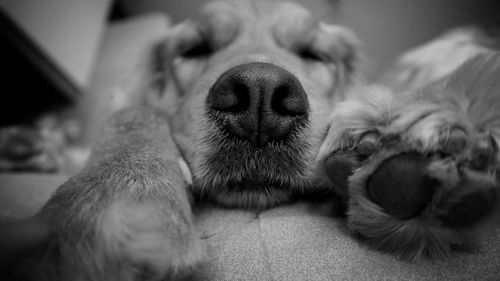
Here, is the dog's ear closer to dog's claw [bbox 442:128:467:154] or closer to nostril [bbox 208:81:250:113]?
nostril [bbox 208:81:250:113]

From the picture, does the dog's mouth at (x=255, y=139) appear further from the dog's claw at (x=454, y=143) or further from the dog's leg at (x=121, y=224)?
the dog's claw at (x=454, y=143)

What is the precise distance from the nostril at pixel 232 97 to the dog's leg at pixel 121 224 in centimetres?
23

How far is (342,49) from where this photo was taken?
177cm

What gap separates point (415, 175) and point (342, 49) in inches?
52.9

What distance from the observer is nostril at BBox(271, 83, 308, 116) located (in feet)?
2.80

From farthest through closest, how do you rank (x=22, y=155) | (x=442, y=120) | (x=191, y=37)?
(x=22, y=155) < (x=191, y=37) < (x=442, y=120)

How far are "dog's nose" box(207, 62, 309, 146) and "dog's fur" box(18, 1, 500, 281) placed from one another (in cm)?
4

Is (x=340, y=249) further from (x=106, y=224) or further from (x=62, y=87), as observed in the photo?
(x=62, y=87)

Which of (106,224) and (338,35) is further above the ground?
(338,35)

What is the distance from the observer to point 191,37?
1.56 meters

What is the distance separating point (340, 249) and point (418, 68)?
1494 millimetres

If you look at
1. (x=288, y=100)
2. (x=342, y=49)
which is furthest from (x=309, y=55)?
(x=288, y=100)

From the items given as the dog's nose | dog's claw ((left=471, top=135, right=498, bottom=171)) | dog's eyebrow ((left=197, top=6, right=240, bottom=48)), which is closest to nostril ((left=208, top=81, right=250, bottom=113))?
the dog's nose

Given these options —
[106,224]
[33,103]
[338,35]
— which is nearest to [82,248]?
[106,224]
